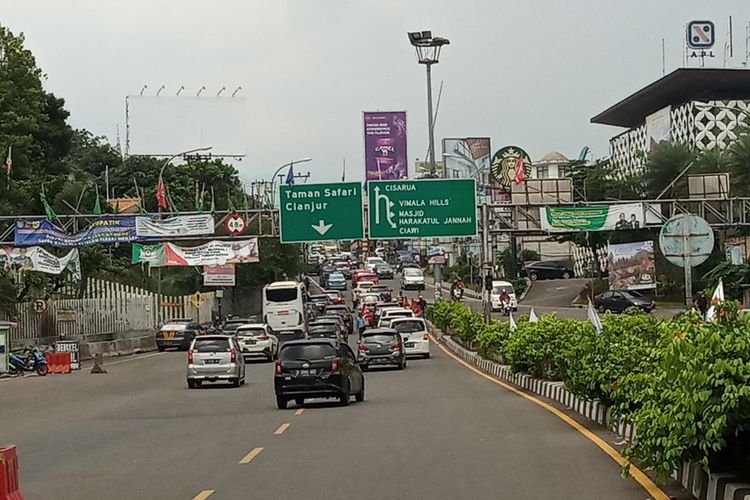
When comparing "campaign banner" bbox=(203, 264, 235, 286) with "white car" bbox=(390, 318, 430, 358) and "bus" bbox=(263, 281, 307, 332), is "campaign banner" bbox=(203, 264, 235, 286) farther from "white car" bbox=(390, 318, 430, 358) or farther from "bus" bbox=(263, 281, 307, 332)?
"white car" bbox=(390, 318, 430, 358)

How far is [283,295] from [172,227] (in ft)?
70.5

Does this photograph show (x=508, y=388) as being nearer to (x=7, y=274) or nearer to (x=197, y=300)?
(x=7, y=274)

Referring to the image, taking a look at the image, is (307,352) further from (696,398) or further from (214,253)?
(214,253)

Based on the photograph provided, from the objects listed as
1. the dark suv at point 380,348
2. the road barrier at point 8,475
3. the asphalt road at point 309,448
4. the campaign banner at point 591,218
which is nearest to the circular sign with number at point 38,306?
the dark suv at point 380,348

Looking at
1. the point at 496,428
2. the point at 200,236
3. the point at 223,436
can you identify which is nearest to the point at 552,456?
the point at 496,428

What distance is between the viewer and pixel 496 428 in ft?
62.1

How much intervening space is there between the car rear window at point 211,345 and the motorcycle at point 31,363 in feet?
37.6

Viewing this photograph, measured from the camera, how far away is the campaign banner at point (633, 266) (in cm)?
6500

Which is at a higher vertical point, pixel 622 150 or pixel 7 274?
pixel 622 150

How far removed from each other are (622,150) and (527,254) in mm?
26541

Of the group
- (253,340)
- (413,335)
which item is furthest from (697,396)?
(253,340)

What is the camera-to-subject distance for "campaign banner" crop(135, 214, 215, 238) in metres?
43.9

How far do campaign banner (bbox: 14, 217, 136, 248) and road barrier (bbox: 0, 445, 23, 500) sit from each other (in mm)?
34306

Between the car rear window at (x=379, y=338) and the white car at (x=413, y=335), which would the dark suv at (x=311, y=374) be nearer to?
the car rear window at (x=379, y=338)
